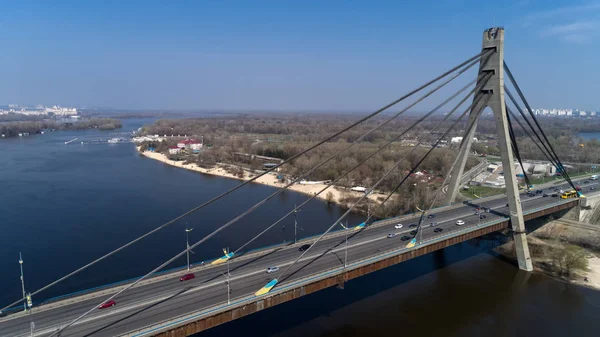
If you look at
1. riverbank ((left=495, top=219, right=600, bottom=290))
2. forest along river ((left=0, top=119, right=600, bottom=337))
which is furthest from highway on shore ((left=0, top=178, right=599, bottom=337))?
riverbank ((left=495, top=219, right=600, bottom=290))

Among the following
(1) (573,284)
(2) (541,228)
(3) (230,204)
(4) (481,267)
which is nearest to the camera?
(1) (573,284)

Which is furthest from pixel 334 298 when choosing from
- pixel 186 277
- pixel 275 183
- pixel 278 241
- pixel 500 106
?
pixel 275 183

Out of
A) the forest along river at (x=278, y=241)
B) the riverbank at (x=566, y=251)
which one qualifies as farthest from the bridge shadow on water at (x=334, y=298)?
the riverbank at (x=566, y=251)

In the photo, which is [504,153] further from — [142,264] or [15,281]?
[15,281]

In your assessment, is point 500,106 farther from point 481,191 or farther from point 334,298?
point 481,191

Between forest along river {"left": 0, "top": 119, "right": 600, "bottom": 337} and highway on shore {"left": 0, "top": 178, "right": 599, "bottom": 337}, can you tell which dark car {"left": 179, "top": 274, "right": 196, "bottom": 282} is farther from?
forest along river {"left": 0, "top": 119, "right": 600, "bottom": 337}

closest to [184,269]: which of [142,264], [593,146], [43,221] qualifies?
[142,264]
